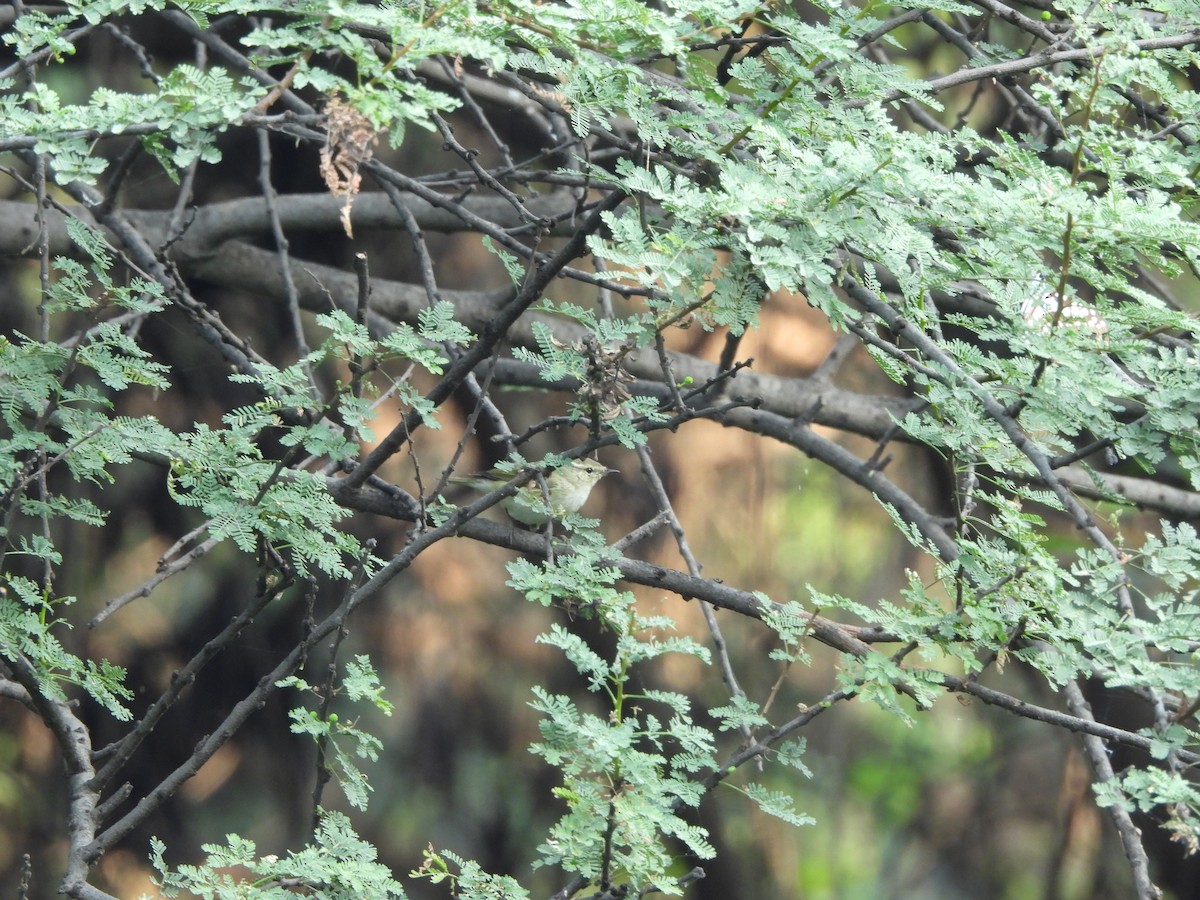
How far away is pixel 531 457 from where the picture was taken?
171 inches

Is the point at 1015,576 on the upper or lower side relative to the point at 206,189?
upper

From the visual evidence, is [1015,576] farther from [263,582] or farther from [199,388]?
[199,388]

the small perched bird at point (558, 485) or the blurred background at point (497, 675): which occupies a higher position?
the small perched bird at point (558, 485)

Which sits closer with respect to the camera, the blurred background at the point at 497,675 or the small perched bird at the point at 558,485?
the small perched bird at the point at 558,485

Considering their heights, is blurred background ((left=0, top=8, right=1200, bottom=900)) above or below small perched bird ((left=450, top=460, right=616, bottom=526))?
below

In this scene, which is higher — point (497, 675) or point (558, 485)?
point (558, 485)

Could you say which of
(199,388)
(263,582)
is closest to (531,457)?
(199,388)

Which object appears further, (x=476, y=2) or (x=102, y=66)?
(x=102, y=66)

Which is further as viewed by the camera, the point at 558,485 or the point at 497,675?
the point at 497,675

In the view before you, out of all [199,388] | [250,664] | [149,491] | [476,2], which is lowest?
[250,664]

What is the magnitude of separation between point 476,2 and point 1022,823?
4371 mm

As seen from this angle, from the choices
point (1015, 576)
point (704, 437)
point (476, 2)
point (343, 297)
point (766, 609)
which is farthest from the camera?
point (704, 437)

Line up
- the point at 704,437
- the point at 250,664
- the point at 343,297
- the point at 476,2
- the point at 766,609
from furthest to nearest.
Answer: the point at 704,437 < the point at 250,664 < the point at 343,297 < the point at 766,609 < the point at 476,2

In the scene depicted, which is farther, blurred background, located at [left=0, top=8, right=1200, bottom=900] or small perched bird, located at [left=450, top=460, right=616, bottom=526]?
blurred background, located at [left=0, top=8, right=1200, bottom=900]
